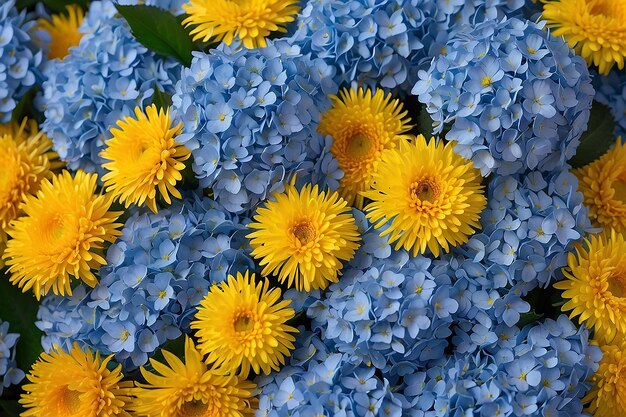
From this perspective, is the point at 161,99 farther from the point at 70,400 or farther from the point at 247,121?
the point at 70,400

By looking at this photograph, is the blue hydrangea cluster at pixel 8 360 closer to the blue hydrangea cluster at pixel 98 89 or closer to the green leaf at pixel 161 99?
the blue hydrangea cluster at pixel 98 89

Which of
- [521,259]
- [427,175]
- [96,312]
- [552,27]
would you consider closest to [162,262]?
[96,312]

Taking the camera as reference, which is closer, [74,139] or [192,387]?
[192,387]

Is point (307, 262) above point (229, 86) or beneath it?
beneath

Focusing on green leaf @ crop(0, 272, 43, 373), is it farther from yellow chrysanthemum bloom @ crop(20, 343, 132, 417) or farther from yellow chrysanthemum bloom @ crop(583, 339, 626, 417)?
yellow chrysanthemum bloom @ crop(583, 339, 626, 417)

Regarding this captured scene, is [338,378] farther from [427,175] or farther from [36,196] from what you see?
[36,196]

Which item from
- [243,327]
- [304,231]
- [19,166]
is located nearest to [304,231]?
[304,231]

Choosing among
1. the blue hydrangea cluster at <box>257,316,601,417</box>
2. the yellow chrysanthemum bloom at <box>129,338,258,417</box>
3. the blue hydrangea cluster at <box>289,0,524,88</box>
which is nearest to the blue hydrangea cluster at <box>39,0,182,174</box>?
the blue hydrangea cluster at <box>289,0,524,88</box>
